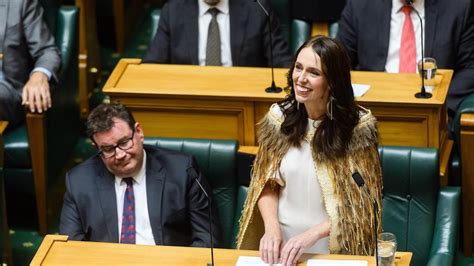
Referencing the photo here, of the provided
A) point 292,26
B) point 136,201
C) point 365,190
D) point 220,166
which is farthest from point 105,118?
point 292,26

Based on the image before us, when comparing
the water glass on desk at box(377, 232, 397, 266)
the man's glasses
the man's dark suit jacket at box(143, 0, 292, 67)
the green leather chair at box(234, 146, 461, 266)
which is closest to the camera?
the water glass on desk at box(377, 232, 397, 266)

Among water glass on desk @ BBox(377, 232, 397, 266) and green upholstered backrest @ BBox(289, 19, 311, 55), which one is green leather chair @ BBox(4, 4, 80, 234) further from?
water glass on desk @ BBox(377, 232, 397, 266)

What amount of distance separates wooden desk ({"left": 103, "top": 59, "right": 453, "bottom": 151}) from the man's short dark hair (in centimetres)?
40

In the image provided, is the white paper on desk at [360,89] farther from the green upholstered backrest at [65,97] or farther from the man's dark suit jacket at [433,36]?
the green upholstered backrest at [65,97]

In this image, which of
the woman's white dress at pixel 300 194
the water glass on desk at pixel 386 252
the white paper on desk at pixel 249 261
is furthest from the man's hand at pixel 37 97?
the water glass on desk at pixel 386 252

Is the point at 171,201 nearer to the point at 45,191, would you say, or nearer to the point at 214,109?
the point at 214,109

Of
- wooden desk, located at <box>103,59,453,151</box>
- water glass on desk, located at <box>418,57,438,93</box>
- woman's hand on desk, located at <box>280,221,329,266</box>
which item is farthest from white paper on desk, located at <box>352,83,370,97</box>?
woman's hand on desk, located at <box>280,221,329,266</box>

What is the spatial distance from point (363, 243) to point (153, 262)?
46cm

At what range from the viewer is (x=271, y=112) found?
8.34 ft

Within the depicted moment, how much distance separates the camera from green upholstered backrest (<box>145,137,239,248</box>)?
10.2 feet

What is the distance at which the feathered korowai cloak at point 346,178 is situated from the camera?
2477 mm

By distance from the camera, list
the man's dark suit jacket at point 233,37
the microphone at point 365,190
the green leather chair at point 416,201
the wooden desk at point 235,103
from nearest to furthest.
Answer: the microphone at point 365,190 → the green leather chair at point 416,201 → the wooden desk at point 235,103 → the man's dark suit jacket at point 233,37

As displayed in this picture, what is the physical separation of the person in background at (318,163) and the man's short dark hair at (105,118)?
19.5 inches

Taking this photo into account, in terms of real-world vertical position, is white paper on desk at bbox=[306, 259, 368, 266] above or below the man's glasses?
below
